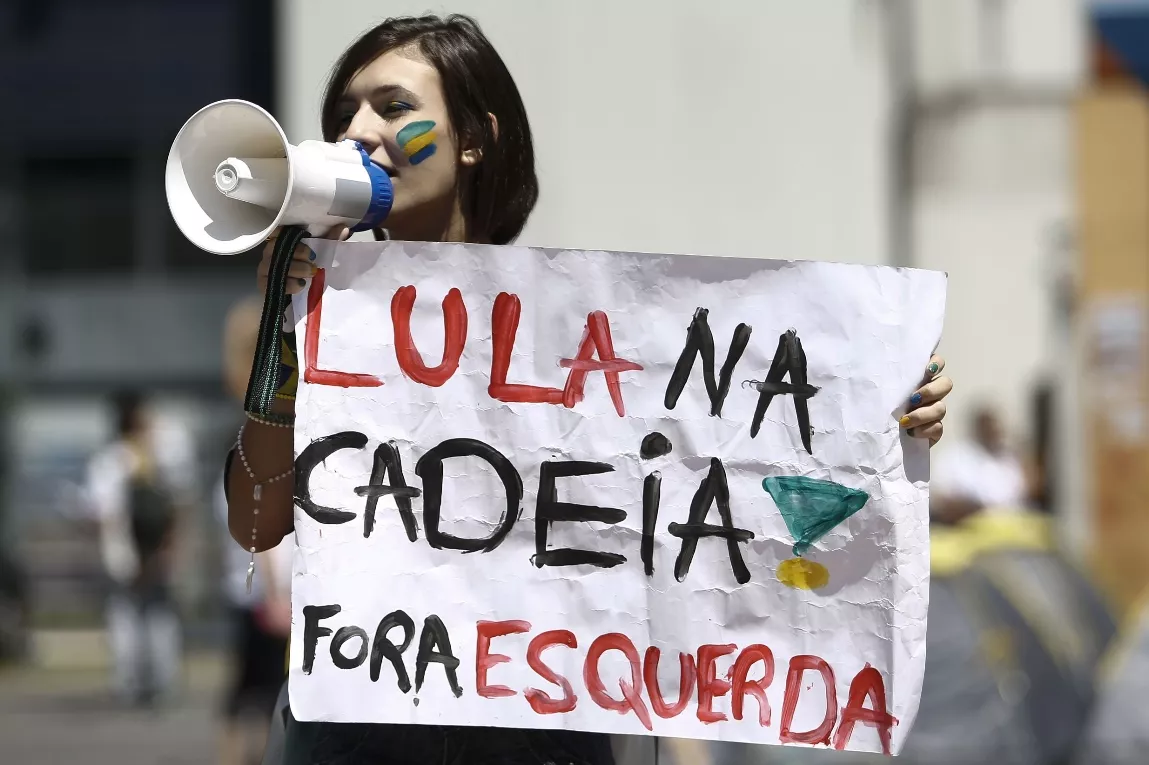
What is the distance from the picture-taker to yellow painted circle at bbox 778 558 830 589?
230 centimetres

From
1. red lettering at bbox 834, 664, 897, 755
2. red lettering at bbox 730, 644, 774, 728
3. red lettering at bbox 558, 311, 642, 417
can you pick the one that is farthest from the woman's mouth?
red lettering at bbox 834, 664, 897, 755

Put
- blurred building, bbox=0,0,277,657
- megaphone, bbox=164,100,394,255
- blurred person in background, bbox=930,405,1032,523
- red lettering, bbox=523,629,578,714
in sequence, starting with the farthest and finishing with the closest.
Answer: blurred building, bbox=0,0,277,657, blurred person in background, bbox=930,405,1032,523, red lettering, bbox=523,629,578,714, megaphone, bbox=164,100,394,255

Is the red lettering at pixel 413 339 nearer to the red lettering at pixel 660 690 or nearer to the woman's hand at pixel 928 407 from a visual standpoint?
the red lettering at pixel 660 690

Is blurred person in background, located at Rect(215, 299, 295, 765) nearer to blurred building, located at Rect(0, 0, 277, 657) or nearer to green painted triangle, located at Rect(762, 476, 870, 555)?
green painted triangle, located at Rect(762, 476, 870, 555)

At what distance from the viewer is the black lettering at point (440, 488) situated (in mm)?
2238

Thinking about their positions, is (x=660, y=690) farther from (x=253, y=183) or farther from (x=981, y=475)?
(x=981, y=475)

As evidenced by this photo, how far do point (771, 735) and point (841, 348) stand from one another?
51 centimetres

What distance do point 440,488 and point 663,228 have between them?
7.74 metres

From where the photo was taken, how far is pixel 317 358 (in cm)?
224

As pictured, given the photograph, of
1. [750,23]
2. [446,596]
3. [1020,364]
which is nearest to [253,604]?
[446,596]

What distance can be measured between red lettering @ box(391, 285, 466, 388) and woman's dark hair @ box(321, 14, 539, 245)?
0.17m

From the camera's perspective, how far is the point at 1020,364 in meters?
14.2

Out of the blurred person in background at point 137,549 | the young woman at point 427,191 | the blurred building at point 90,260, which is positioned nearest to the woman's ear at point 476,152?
the young woman at point 427,191

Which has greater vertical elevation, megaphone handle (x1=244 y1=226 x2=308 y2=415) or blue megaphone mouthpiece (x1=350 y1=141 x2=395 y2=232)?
blue megaphone mouthpiece (x1=350 y1=141 x2=395 y2=232)
